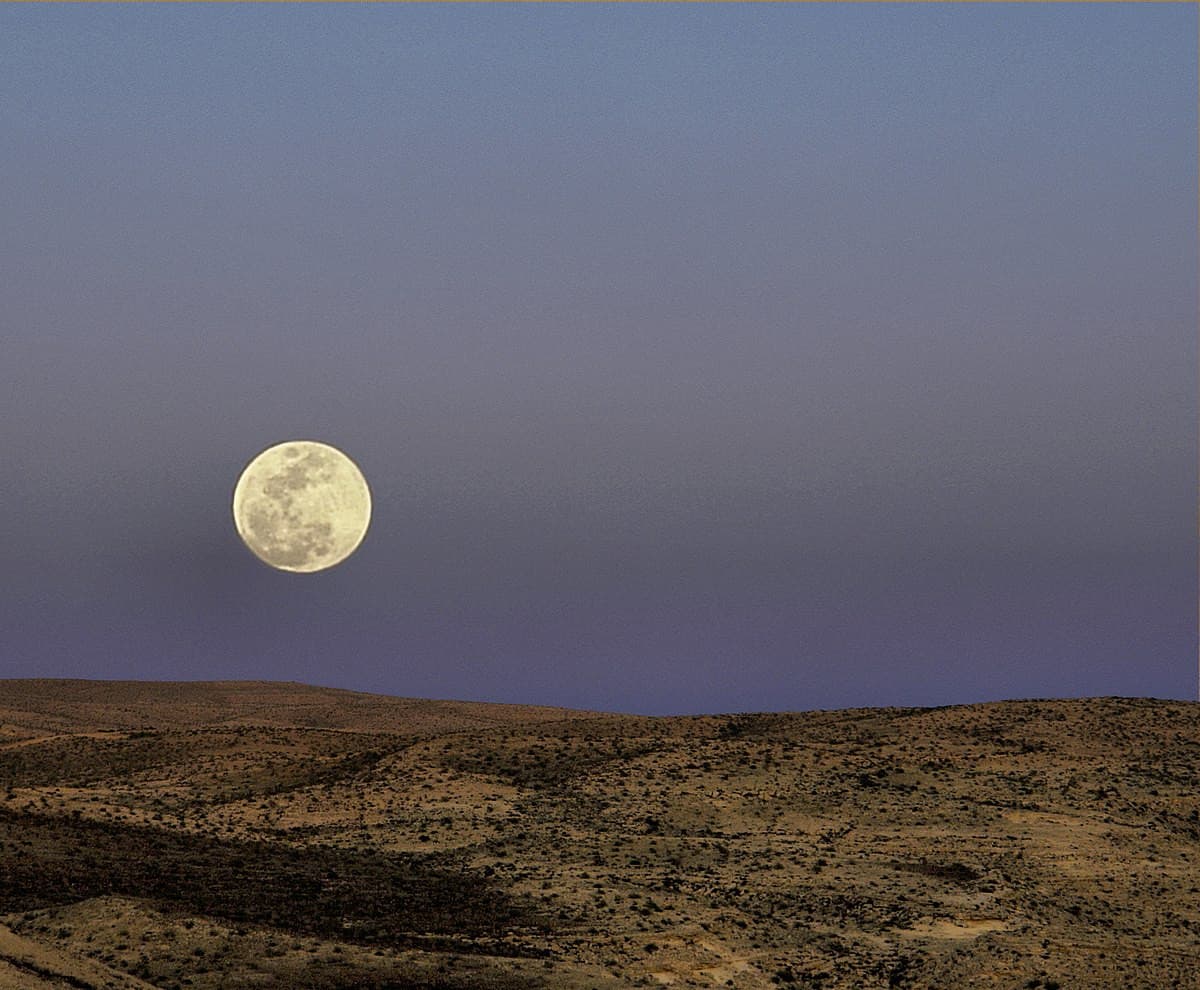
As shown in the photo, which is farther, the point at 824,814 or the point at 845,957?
the point at 824,814

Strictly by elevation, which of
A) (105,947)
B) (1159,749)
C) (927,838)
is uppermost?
(1159,749)

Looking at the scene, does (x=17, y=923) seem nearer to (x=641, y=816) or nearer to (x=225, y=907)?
(x=225, y=907)

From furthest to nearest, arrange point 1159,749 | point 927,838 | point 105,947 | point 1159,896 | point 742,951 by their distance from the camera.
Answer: point 1159,749 < point 927,838 < point 1159,896 < point 742,951 < point 105,947

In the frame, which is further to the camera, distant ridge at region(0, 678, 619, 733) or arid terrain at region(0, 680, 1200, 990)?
distant ridge at region(0, 678, 619, 733)

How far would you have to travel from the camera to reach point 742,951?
28578 mm

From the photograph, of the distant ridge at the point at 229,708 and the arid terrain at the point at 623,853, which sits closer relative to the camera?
the arid terrain at the point at 623,853

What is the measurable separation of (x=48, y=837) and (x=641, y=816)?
16513mm

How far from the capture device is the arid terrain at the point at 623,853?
27.2 m

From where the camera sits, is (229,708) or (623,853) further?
(229,708)

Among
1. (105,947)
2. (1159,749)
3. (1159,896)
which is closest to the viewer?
(105,947)

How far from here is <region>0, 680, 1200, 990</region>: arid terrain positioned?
27156 millimetres

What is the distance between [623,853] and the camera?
38.0 metres

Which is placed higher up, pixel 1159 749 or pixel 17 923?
pixel 1159 749

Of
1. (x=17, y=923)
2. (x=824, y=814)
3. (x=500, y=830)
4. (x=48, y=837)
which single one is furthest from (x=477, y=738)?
(x=17, y=923)
